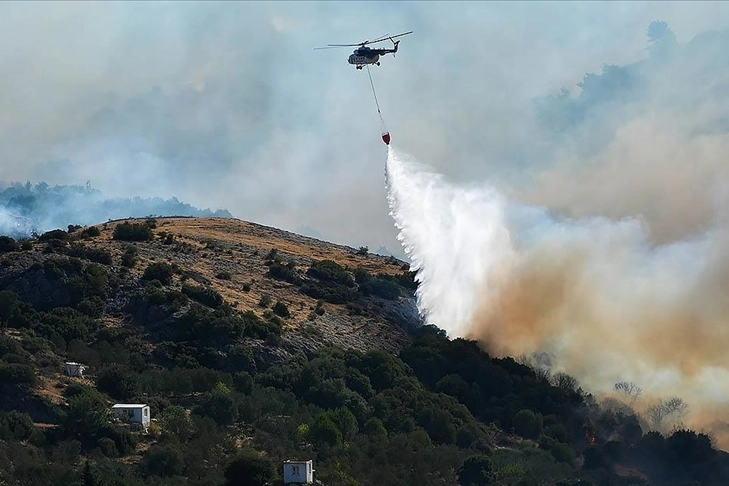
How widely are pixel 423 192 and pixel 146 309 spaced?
3381 cm

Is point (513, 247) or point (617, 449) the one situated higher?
point (513, 247)

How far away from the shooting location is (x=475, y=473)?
12800cm

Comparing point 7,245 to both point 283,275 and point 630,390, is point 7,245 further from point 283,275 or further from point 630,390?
point 630,390

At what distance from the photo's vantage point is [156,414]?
13162cm

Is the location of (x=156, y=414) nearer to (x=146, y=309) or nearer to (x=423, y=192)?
(x=146, y=309)

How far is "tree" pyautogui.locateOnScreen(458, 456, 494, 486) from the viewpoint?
127250 millimetres

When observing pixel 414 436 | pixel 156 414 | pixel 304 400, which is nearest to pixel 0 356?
pixel 156 414

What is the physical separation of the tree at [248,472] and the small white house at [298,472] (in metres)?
1.21

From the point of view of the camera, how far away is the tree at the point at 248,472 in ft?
380

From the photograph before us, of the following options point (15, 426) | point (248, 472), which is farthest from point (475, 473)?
point (15, 426)

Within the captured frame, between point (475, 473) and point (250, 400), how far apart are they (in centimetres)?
2158

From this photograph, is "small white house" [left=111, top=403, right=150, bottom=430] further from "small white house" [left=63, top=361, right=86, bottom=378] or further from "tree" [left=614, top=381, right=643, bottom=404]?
"tree" [left=614, top=381, right=643, bottom=404]

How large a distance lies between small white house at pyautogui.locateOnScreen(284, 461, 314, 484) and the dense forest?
1.07 meters

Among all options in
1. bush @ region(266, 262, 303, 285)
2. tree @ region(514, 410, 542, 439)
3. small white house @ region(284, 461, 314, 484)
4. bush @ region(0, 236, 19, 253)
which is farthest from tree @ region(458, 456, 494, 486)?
bush @ region(0, 236, 19, 253)
